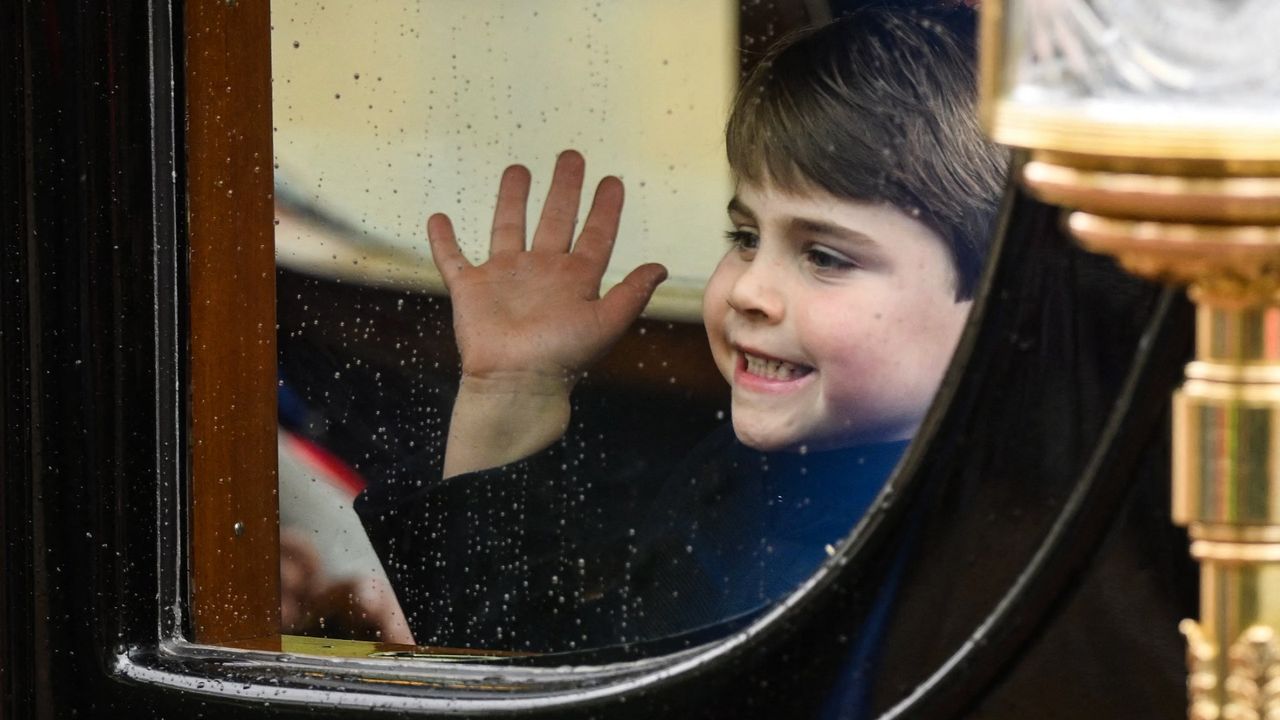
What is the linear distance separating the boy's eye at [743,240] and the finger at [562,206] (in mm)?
67

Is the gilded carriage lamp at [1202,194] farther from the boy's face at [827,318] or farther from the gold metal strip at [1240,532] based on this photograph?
the boy's face at [827,318]

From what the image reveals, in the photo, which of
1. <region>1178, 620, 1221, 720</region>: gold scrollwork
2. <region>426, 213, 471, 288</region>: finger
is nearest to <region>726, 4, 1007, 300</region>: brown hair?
<region>426, 213, 471, 288</region>: finger

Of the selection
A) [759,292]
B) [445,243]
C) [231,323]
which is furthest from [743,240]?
[231,323]

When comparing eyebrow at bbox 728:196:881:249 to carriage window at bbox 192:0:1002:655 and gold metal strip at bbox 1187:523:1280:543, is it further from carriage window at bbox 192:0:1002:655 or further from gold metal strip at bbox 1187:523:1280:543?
gold metal strip at bbox 1187:523:1280:543

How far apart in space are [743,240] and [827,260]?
36 millimetres

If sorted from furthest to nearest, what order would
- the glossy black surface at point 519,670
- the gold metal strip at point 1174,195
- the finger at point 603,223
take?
the finger at point 603,223 → the glossy black surface at point 519,670 → the gold metal strip at point 1174,195

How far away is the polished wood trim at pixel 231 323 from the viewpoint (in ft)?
2.56

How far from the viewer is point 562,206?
28.7 inches

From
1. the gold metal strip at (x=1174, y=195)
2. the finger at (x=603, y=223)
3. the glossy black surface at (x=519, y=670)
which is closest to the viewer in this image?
the gold metal strip at (x=1174, y=195)

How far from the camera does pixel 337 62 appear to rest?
0.76 meters

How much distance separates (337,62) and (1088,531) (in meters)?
0.35

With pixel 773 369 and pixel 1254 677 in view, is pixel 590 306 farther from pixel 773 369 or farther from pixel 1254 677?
pixel 1254 677

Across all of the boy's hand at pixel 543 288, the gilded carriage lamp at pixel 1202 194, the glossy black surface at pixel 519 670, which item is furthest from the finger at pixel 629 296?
the gilded carriage lamp at pixel 1202 194

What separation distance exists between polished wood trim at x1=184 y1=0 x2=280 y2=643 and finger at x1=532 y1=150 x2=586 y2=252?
0.13m
